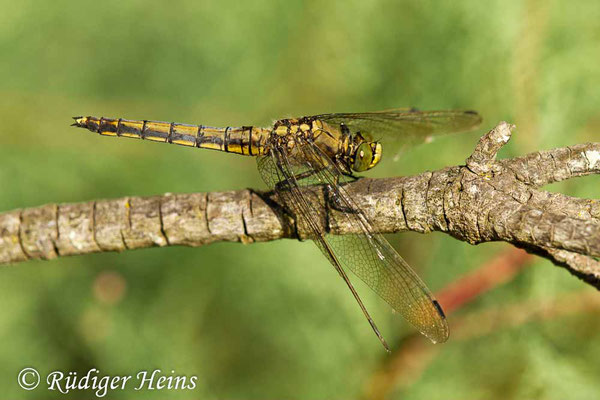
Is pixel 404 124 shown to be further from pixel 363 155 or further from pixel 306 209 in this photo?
pixel 306 209

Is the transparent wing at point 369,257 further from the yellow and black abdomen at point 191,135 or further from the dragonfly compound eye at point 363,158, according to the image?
the yellow and black abdomen at point 191,135

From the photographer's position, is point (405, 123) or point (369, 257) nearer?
point (369, 257)

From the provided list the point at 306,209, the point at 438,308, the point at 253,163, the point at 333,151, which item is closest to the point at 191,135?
the point at 253,163

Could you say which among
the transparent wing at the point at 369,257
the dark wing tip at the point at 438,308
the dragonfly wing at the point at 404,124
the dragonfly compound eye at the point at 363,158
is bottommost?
the dark wing tip at the point at 438,308

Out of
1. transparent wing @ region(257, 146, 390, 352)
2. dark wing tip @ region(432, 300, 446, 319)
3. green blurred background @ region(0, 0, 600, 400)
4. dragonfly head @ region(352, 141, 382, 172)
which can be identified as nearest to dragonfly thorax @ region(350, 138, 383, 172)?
dragonfly head @ region(352, 141, 382, 172)

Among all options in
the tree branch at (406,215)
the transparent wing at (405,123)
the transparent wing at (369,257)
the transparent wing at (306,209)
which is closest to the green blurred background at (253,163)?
the transparent wing at (405,123)
